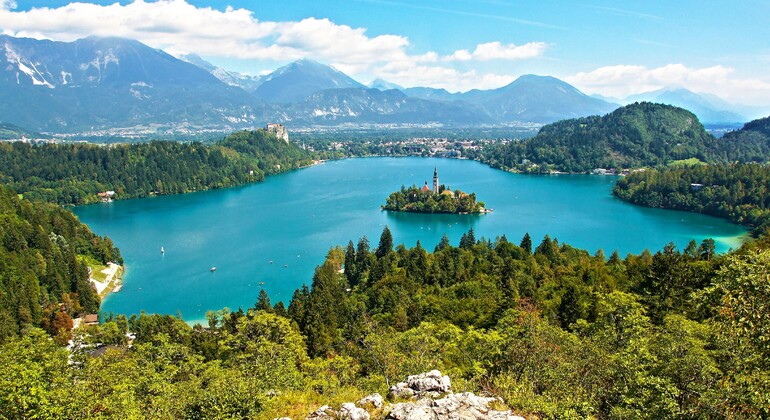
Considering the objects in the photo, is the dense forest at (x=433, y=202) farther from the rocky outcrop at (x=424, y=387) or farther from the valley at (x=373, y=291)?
the rocky outcrop at (x=424, y=387)

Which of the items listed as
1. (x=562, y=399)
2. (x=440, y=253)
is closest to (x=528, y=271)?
(x=440, y=253)

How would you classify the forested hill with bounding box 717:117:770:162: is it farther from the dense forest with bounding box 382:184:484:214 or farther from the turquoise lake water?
the dense forest with bounding box 382:184:484:214

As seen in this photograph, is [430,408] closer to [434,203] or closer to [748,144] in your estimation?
[434,203]

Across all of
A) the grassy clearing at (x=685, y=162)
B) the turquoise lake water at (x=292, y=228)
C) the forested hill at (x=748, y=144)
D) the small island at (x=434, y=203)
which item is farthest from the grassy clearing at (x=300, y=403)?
the forested hill at (x=748, y=144)

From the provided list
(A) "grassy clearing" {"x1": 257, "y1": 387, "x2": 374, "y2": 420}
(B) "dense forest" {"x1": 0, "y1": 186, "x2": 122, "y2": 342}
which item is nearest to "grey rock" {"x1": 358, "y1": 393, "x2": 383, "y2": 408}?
(A) "grassy clearing" {"x1": 257, "y1": 387, "x2": 374, "y2": 420}

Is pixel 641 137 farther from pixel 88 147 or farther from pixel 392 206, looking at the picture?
pixel 88 147
